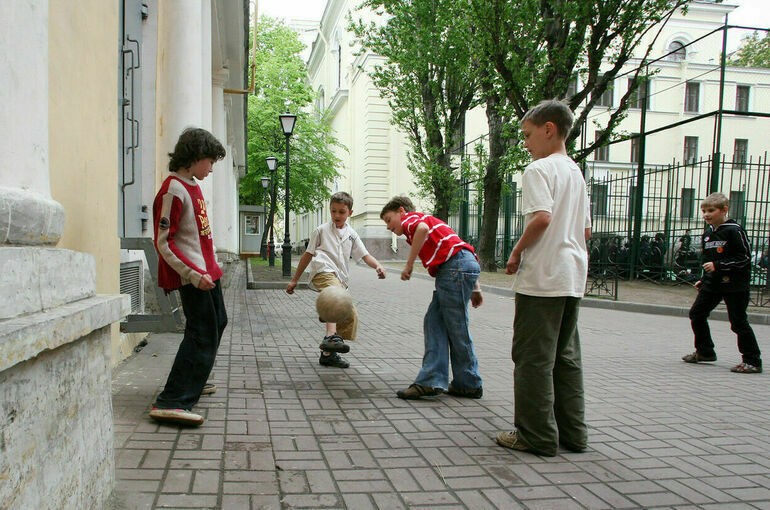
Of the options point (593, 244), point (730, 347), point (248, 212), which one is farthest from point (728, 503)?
point (248, 212)

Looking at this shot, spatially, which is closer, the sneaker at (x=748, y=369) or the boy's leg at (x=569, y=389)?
the boy's leg at (x=569, y=389)

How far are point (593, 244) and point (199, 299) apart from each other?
1911 centimetres

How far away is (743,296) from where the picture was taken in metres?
6.35

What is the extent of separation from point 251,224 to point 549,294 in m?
36.6

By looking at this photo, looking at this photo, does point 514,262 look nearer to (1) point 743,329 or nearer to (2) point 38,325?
(2) point 38,325

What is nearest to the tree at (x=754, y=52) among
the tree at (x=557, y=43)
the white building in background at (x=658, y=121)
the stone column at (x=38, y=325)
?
the white building in background at (x=658, y=121)

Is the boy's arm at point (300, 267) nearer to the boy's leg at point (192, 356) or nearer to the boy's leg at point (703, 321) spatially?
the boy's leg at point (192, 356)

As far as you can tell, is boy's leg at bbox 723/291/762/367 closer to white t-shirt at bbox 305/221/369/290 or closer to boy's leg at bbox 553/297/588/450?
boy's leg at bbox 553/297/588/450

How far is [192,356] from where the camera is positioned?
3.68 meters

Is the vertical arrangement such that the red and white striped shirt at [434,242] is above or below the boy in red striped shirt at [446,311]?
above

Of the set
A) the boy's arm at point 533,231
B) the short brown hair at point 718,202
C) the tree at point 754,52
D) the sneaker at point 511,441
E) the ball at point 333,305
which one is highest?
the tree at point 754,52

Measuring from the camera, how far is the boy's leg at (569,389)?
139 inches

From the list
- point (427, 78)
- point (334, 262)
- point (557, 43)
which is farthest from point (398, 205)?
point (427, 78)

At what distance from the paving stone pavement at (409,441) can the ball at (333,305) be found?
22.1 inches
